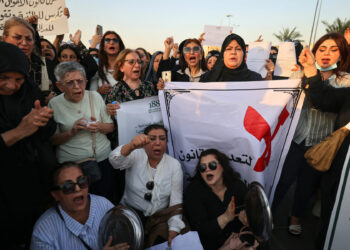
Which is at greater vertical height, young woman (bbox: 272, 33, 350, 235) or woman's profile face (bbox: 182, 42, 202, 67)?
woman's profile face (bbox: 182, 42, 202, 67)

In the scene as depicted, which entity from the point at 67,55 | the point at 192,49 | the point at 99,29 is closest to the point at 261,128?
the point at 192,49

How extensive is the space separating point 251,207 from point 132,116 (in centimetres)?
153

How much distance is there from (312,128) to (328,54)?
2.46 feet

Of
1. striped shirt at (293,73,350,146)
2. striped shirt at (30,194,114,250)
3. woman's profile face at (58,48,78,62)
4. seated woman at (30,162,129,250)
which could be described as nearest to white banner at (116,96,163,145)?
seated woman at (30,162,129,250)

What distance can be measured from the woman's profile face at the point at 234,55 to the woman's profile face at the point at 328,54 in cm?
78

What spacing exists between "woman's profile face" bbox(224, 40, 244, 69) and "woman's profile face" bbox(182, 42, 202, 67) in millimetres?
895

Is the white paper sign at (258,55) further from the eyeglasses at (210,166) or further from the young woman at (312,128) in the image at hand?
the eyeglasses at (210,166)

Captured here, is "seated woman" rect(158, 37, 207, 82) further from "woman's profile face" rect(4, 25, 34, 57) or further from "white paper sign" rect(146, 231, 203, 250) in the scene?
"white paper sign" rect(146, 231, 203, 250)

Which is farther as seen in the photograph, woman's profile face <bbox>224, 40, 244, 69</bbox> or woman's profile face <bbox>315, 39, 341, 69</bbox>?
woman's profile face <bbox>224, 40, 244, 69</bbox>

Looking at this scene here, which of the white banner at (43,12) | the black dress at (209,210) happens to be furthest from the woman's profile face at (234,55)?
the white banner at (43,12)

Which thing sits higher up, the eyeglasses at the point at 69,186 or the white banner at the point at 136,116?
the white banner at the point at 136,116

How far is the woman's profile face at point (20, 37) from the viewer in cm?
218

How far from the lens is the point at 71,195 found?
1.80m

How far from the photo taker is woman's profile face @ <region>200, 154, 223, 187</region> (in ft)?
7.72
